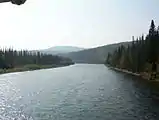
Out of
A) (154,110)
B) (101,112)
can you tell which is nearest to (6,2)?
(101,112)

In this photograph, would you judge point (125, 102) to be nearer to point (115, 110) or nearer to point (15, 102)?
point (115, 110)

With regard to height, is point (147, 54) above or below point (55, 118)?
above

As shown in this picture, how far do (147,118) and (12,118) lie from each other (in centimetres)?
932

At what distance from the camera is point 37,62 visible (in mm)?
125688

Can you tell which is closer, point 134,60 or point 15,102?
point 15,102

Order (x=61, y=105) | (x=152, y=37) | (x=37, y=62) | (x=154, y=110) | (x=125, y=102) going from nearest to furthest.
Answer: (x=154, y=110) < (x=61, y=105) < (x=125, y=102) < (x=152, y=37) < (x=37, y=62)

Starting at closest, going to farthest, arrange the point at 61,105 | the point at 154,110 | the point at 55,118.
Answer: the point at 55,118 < the point at 154,110 < the point at 61,105

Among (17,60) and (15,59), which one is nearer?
(15,59)

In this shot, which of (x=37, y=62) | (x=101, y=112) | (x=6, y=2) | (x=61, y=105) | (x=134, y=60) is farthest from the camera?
(x=37, y=62)

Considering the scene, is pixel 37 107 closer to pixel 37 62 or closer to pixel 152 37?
pixel 152 37

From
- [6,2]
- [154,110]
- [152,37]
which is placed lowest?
[154,110]

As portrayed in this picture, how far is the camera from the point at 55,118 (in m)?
17.9

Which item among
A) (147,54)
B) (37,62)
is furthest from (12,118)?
(37,62)

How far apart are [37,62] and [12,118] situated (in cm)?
10849
